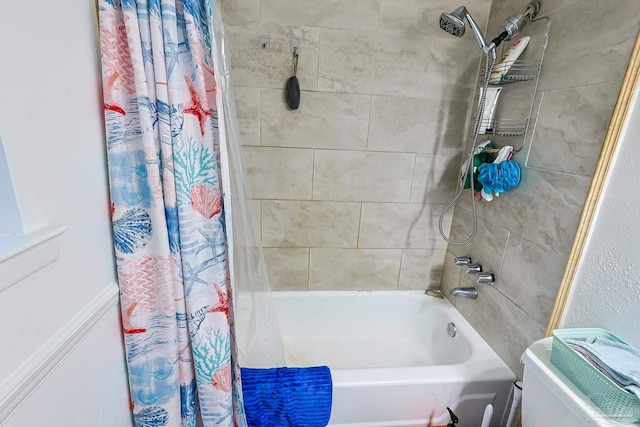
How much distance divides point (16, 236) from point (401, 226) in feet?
5.43

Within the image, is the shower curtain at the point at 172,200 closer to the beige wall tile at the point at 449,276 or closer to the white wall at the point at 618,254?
the white wall at the point at 618,254

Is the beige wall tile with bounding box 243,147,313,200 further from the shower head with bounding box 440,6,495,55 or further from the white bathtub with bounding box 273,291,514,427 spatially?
the shower head with bounding box 440,6,495,55

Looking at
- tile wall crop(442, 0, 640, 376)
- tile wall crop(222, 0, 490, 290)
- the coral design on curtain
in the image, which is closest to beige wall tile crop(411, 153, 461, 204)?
tile wall crop(222, 0, 490, 290)

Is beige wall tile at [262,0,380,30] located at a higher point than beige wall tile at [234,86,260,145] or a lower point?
higher

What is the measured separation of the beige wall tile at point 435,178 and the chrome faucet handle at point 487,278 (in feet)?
1.67

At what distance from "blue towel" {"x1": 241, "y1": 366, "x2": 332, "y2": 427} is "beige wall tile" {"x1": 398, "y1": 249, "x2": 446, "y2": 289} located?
932 mm

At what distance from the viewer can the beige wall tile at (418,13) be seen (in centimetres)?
154

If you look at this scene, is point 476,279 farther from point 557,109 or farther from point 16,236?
point 16,236

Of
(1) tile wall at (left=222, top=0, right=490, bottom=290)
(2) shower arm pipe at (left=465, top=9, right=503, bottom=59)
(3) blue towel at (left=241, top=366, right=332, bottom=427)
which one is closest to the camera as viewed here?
(3) blue towel at (left=241, top=366, right=332, bottom=427)

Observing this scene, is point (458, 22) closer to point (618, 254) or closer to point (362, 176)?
point (362, 176)

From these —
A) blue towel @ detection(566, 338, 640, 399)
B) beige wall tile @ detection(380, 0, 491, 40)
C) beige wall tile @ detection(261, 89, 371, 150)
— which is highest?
beige wall tile @ detection(380, 0, 491, 40)

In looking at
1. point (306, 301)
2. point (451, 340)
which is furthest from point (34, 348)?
point (451, 340)

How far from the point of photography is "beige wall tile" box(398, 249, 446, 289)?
1908mm

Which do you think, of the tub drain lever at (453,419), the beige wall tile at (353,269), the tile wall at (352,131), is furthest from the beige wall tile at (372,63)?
the tub drain lever at (453,419)
